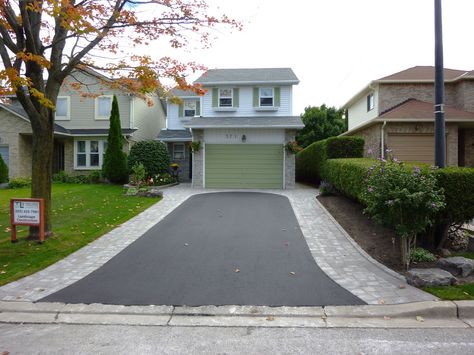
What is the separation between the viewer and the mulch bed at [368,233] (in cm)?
693

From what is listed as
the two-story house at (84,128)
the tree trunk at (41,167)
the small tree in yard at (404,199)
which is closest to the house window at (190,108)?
the two-story house at (84,128)

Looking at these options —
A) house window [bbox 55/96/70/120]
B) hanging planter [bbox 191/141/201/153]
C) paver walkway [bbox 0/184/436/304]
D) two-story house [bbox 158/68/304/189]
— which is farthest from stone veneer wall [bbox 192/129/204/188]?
house window [bbox 55/96/70/120]

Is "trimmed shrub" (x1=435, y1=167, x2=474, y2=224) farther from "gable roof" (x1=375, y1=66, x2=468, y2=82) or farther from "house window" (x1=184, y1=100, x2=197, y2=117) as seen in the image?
"house window" (x1=184, y1=100, x2=197, y2=117)

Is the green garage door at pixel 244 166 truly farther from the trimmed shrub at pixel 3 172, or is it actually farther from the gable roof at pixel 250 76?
the trimmed shrub at pixel 3 172

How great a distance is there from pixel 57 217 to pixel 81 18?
6.22 meters

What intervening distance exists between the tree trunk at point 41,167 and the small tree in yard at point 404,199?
22.4 ft

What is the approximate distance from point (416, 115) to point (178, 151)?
14.0m

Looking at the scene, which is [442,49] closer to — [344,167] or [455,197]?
[455,197]

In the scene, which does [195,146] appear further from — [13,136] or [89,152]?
[13,136]

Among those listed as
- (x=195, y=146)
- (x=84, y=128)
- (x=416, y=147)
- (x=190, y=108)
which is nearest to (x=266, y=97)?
(x=195, y=146)

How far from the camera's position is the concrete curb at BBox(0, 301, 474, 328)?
4539 millimetres

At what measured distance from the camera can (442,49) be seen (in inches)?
274

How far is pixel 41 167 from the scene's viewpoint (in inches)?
319

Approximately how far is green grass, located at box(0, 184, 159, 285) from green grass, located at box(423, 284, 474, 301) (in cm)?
654
